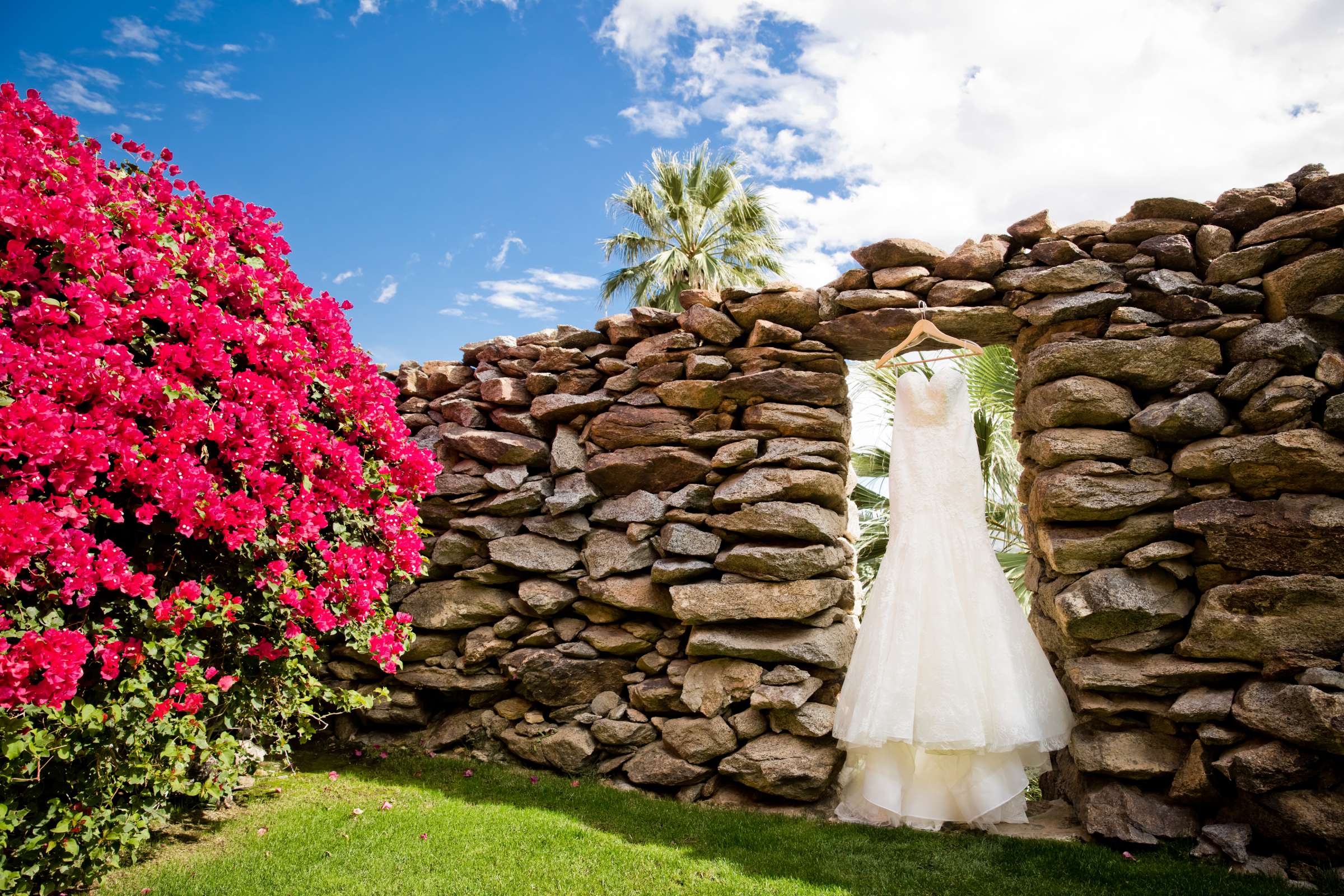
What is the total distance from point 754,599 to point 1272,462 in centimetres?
242

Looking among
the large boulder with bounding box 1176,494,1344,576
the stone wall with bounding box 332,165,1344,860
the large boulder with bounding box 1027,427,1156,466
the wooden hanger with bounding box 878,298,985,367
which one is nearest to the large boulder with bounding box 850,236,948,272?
the stone wall with bounding box 332,165,1344,860

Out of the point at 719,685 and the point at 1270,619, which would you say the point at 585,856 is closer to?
the point at 719,685

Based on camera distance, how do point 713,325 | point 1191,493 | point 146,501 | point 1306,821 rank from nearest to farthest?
point 146,501
point 1306,821
point 1191,493
point 713,325

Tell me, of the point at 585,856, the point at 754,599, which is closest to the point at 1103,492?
the point at 754,599

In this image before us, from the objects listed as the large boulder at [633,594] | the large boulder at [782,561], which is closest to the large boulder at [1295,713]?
the large boulder at [782,561]

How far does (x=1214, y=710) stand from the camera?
11.0 feet

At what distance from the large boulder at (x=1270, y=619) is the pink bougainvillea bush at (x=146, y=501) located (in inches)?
149

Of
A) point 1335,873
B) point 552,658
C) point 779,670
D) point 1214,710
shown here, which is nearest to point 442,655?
point 552,658

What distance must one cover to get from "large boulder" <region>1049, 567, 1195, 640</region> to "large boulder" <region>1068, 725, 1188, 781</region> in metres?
0.45

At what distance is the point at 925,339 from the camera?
4.31m

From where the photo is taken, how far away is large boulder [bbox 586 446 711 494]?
4535 millimetres

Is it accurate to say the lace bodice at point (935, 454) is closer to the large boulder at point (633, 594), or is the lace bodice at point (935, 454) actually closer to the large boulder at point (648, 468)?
the large boulder at point (648, 468)

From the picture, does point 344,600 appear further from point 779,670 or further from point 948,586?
point 948,586

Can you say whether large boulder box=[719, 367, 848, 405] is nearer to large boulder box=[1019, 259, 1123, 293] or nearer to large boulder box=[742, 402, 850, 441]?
large boulder box=[742, 402, 850, 441]
